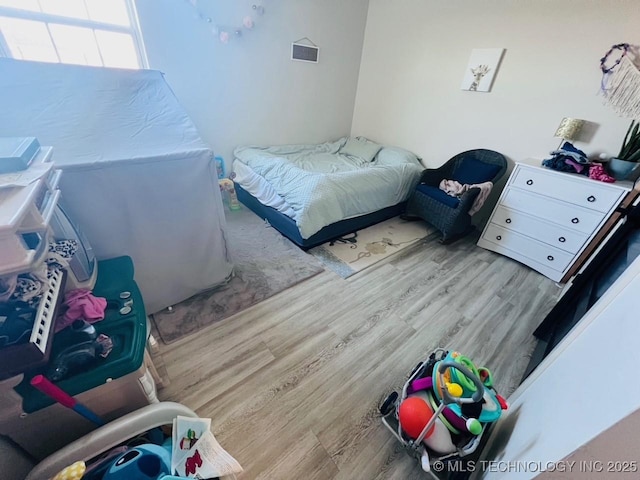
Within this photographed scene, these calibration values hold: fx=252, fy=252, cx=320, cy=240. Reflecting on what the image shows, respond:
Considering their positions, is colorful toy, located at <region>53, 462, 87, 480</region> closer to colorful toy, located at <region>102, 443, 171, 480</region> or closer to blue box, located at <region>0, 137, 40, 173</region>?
colorful toy, located at <region>102, 443, 171, 480</region>

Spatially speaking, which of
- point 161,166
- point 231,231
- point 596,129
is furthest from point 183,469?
point 596,129

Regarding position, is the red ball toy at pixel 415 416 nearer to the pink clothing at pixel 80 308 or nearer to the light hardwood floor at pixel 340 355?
the light hardwood floor at pixel 340 355

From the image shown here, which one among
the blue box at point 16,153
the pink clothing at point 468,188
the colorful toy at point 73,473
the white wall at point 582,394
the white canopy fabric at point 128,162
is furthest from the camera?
the pink clothing at point 468,188

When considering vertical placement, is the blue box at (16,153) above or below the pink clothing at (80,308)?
above

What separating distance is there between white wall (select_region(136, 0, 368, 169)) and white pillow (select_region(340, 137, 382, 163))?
48 centimetres

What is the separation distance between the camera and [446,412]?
1.03m

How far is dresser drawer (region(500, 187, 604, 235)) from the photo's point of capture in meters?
2.00

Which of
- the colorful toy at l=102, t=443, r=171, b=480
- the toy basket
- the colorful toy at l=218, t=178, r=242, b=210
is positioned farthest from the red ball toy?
the colorful toy at l=218, t=178, r=242, b=210

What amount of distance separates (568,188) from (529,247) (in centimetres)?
59

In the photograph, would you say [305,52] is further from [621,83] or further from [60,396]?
[60,396]

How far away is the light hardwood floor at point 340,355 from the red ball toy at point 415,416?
7.7 inches

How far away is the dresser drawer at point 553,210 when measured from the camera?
2.00 m

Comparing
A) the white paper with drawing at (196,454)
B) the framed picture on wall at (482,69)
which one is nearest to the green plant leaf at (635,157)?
the framed picture on wall at (482,69)

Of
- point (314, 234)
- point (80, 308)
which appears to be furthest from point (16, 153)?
point (314, 234)
